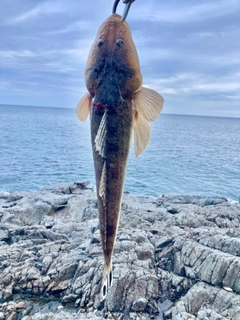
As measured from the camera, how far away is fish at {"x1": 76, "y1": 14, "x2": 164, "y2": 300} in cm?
297

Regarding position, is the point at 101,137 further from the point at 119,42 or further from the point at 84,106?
the point at 119,42

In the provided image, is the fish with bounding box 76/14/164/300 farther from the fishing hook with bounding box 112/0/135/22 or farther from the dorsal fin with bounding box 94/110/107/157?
the fishing hook with bounding box 112/0/135/22

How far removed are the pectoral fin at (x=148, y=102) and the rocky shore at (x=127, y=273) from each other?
27.0 feet

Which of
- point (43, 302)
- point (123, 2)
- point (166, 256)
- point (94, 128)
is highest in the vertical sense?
point (123, 2)

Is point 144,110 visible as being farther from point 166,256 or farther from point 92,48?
point 166,256

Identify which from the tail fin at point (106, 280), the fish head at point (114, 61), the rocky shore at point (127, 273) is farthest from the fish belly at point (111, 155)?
the rocky shore at point (127, 273)

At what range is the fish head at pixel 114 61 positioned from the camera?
313 cm

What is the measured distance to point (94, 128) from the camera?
3051mm

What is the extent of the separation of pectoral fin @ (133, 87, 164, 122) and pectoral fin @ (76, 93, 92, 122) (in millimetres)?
472

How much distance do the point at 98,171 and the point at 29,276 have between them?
10707 mm

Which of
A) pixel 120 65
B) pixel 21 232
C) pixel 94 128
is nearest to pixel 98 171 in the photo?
pixel 94 128

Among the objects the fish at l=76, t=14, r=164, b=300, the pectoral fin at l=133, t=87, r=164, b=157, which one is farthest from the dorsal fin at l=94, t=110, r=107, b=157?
the pectoral fin at l=133, t=87, r=164, b=157

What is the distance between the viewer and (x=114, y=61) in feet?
10.4

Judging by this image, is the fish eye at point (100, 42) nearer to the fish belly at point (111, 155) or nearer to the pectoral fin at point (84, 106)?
the pectoral fin at point (84, 106)
